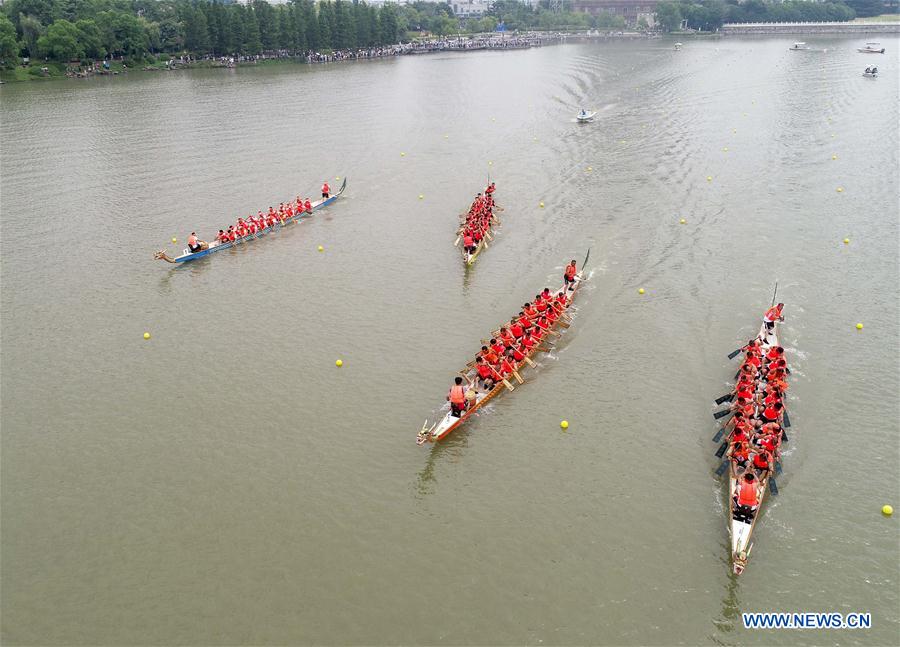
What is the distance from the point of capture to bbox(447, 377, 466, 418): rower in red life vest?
11.9 metres

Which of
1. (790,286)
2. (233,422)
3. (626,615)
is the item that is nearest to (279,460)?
(233,422)

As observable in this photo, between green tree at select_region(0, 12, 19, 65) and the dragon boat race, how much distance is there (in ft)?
94.5

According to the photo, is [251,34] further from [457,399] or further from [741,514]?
[741,514]

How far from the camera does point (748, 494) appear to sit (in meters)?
9.62

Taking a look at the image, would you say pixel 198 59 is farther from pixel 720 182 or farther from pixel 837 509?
pixel 837 509

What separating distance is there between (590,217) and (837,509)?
46.6 ft

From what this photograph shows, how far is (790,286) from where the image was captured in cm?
1752

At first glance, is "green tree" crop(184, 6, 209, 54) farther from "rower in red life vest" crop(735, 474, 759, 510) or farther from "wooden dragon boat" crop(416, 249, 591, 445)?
"rower in red life vest" crop(735, 474, 759, 510)

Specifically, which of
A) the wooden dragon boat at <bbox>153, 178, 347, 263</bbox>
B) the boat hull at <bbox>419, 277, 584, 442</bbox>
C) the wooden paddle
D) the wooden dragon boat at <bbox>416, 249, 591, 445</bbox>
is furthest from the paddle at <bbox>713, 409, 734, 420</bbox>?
the wooden dragon boat at <bbox>153, 178, 347, 263</bbox>

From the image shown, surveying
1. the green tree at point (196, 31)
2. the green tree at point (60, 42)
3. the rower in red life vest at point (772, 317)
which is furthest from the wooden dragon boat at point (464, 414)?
the green tree at point (196, 31)

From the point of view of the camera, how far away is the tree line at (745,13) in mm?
103438

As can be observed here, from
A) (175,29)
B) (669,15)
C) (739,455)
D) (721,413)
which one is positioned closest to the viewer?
(739,455)

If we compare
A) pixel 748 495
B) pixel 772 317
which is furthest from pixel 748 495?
pixel 772 317

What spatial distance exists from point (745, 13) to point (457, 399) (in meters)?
120
